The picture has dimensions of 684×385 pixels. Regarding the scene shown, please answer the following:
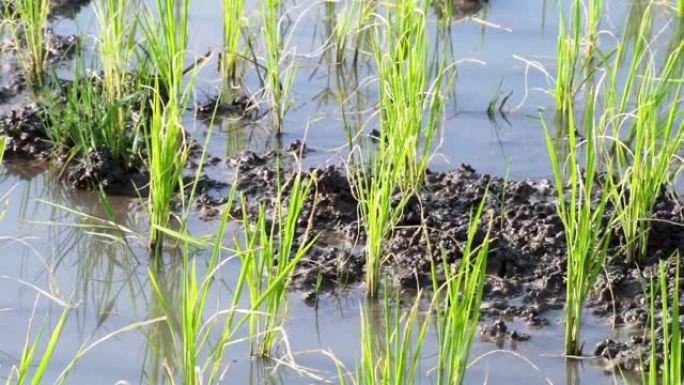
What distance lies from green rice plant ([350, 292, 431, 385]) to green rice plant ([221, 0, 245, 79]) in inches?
69.3

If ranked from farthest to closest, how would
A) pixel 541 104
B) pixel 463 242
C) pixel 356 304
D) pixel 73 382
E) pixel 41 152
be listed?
pixel 541 104, pixel 41 152, pixel 463 242, pixel 356 304, pixel 73 382

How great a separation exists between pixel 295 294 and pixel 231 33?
1.75 meters

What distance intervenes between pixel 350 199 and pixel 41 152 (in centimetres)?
109

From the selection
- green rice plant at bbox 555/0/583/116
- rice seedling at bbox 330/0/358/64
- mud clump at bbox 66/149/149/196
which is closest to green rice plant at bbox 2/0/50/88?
mud clump at bbox 66/149/149/196

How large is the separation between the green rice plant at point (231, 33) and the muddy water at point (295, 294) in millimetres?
89

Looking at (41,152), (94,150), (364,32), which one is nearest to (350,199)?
(94,150)

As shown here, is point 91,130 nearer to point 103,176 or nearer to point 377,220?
point 103,176

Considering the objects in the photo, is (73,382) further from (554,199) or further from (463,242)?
(554,199)

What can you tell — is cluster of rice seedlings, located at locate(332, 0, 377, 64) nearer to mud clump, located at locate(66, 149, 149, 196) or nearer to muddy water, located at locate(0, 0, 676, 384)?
muddy water, located at locate(0, 0, 676, 384)

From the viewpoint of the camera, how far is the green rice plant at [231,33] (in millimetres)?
4883

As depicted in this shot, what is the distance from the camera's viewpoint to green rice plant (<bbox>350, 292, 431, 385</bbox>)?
8.13 ft

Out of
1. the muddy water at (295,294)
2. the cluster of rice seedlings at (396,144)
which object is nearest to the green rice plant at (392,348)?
the muddy water at (295,294)

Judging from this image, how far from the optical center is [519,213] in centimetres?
388

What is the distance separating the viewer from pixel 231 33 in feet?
16.3
